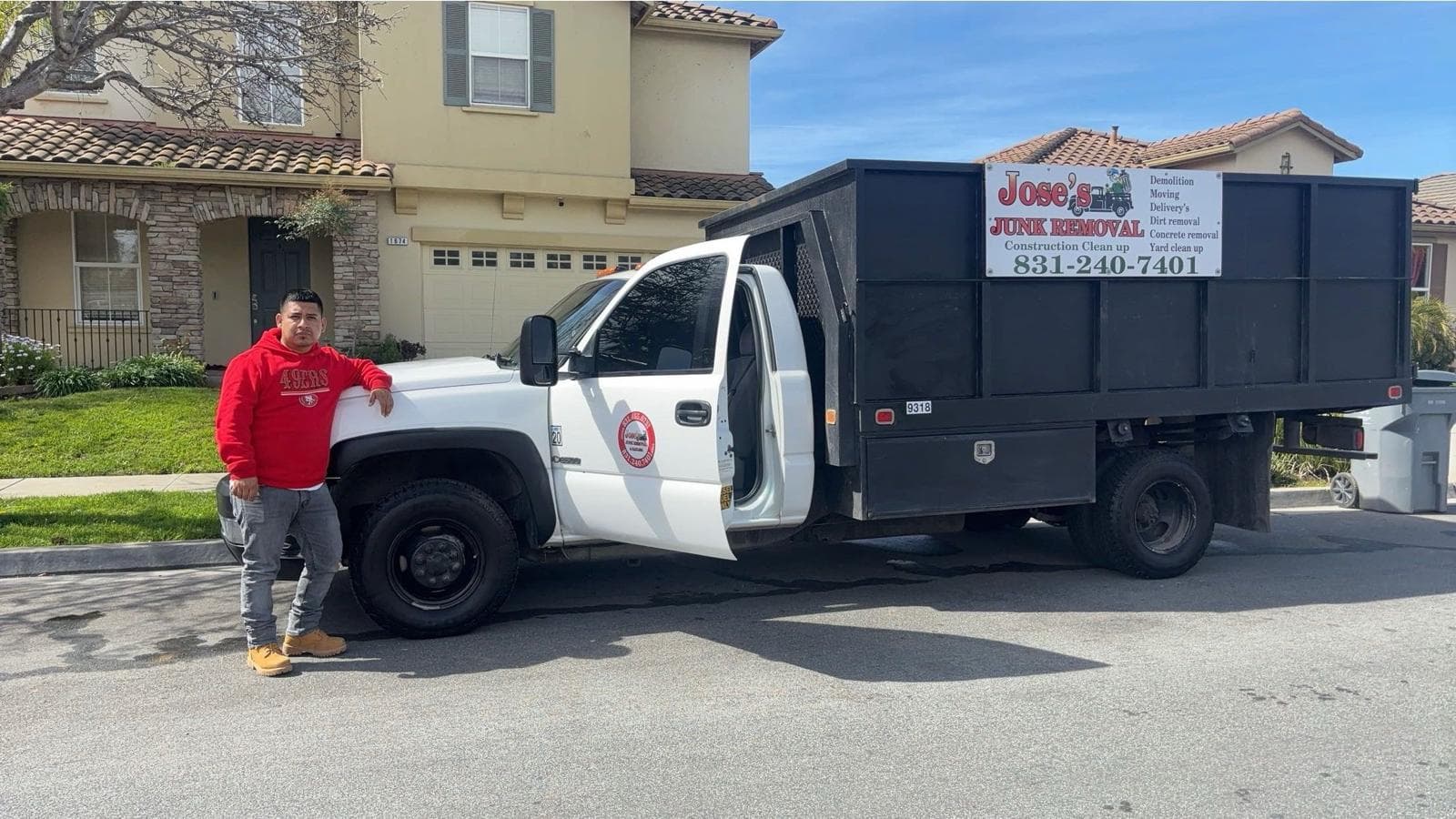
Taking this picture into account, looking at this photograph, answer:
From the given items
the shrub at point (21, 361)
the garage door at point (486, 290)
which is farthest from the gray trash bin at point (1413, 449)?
the shrub at point (21, 361)

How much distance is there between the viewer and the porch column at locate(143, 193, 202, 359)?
14.5 metres

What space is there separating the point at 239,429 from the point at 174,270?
1128cm

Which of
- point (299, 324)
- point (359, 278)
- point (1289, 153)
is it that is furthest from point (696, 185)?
point (1289, 153)

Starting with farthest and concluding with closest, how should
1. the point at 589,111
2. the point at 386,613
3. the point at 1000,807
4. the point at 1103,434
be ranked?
1. the point at 589,111
2. the point at 1103,434
3. the point at 386,613
4. the point at 1000,807

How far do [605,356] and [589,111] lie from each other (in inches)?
444

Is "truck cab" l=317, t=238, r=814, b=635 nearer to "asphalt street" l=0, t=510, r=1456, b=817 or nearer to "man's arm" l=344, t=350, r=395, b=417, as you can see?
"man's arm" l=344, t=350, r=395, b=417

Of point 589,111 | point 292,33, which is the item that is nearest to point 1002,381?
point 292,33

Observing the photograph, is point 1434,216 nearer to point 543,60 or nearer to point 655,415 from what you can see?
point 543,60

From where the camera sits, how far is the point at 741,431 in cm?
594

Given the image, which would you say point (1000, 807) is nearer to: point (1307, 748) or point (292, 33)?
point (1307, 748)

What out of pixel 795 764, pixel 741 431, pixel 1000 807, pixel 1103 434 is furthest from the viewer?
pixel 1103 434

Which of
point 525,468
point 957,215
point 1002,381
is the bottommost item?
→ point 525,468

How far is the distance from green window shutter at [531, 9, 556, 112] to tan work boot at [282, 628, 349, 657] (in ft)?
39.3

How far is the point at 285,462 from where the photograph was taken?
5.04 m
